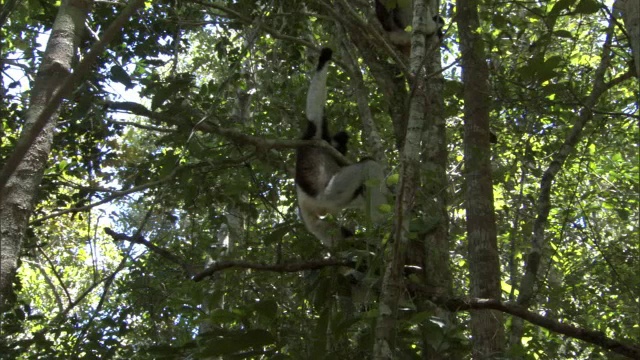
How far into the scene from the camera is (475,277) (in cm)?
332

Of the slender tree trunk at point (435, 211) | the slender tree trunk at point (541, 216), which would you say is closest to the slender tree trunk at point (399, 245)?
the slender tree trunk at point (435, 211)

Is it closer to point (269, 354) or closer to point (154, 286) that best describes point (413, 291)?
point (269, 354)

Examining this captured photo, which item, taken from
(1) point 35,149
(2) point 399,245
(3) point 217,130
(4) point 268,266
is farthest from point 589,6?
(1) point 35,149

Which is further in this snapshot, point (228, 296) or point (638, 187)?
point (638, 187)

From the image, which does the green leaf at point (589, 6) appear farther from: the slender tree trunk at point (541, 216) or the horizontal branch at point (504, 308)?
the horizontal branch at point (504, 308)

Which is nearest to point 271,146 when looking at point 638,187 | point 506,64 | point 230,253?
point 230,253

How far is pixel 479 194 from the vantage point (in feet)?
11.6

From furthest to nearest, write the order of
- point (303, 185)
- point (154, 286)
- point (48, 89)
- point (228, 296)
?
point (303, 185)
point (154, 286)
point (228, 296)
point (48, 89)

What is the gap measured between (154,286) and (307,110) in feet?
6.40

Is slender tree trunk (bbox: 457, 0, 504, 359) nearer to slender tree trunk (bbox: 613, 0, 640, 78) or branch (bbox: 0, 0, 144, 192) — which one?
slender tree trunk (bbox: 613, 0, 640, 78)

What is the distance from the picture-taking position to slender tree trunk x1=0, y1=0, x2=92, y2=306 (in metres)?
2.09

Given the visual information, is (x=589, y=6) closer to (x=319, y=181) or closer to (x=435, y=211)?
(x=435, y=211)

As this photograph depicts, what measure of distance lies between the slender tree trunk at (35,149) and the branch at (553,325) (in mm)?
1827

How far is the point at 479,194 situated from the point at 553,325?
3.56 feet
